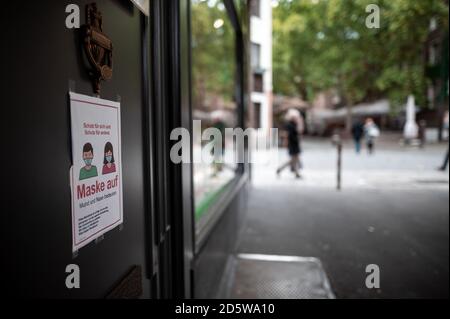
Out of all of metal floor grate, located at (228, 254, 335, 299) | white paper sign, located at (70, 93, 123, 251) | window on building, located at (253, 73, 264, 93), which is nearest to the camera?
white paper sign, located at (70, 93, 123, 251)

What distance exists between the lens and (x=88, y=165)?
47.8 inches

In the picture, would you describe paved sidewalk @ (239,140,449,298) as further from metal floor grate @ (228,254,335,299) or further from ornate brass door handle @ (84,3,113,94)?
ornate brass door handle @ (84,3,113,94)

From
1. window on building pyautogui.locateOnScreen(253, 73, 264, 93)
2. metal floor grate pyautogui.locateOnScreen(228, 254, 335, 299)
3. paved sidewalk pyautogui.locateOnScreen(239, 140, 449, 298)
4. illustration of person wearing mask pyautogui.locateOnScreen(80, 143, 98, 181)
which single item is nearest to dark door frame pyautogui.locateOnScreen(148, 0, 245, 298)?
illustration of person wearing mask pyautogui.locateOnScreen(80, 143, 98, 181)

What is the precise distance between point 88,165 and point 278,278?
2961mm

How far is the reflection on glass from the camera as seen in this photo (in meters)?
3.93

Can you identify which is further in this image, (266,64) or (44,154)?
(266,64)

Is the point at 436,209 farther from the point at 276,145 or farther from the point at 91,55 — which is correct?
the point at 276,145

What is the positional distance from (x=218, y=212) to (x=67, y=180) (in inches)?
105

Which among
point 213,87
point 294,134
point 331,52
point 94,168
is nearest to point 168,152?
point 94,168

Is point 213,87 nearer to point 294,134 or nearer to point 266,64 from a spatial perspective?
point 294,134

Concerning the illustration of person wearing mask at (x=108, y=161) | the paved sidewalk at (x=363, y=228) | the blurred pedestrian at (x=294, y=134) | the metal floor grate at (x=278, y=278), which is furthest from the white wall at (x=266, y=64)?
the illustration of person wearing mask at (x=108, y=161)

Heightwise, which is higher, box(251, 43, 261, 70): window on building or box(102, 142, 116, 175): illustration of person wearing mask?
box(251, 43, 261, 70): window on building

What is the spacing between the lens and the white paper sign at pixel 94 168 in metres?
1.15

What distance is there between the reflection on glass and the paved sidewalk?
1061 mm
